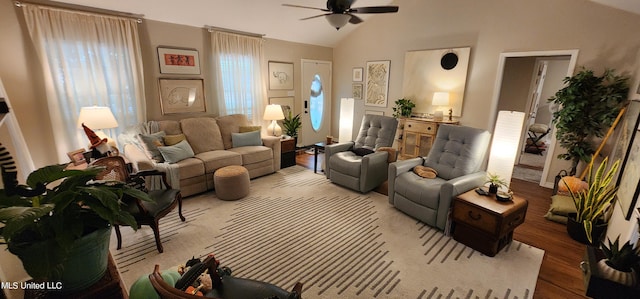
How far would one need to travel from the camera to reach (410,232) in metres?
2.83

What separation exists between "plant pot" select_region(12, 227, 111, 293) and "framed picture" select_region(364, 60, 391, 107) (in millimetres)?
5478

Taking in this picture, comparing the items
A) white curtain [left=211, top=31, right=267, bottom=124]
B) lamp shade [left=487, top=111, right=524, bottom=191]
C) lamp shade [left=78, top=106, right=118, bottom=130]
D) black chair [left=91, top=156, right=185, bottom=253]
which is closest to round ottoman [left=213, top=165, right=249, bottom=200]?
black chair [left=91, top=156, right=185, bottom=253]

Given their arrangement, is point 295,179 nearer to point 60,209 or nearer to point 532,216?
point 532,216

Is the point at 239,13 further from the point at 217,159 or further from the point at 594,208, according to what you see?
the point at 594,208

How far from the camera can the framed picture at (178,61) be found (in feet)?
12.9

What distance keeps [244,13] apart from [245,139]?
6.67 ft

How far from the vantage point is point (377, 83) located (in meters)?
5.82

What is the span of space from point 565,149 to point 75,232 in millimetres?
5192

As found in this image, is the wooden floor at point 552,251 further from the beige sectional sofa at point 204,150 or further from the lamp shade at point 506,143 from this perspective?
the beige sectional sofa at point 204,150

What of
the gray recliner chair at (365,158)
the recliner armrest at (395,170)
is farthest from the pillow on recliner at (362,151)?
the recliner armrest at (395,170)

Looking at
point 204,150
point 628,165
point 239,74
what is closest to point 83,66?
point 204,150

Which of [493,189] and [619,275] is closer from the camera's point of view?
[619,275]

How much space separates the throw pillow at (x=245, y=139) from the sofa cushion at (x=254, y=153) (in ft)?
0.29

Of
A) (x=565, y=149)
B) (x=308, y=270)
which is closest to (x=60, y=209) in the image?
(x=308, y=270)
